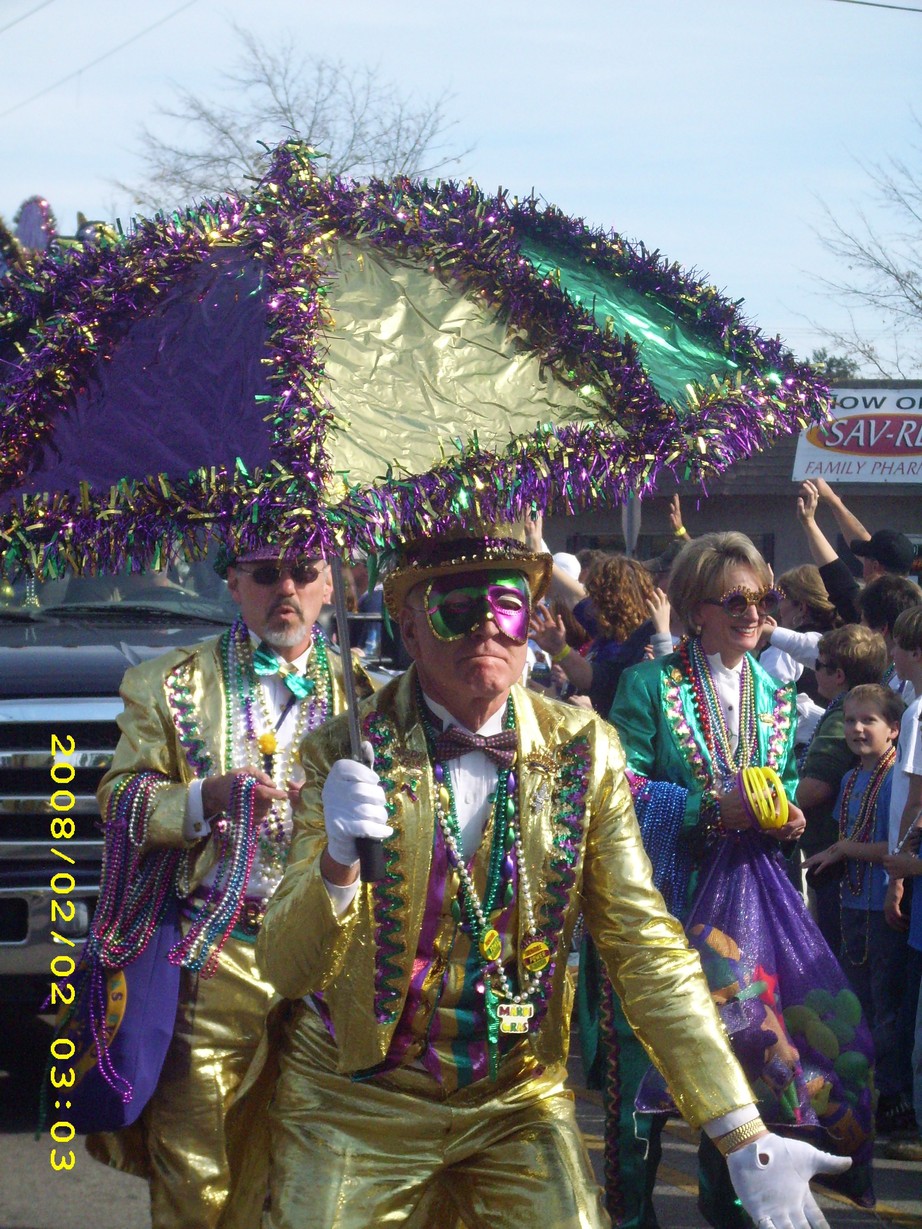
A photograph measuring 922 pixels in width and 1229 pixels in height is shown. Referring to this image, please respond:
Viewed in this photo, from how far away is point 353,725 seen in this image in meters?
3.04

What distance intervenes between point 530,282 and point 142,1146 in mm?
2625

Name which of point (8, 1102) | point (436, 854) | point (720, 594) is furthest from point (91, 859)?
point (436, 854)

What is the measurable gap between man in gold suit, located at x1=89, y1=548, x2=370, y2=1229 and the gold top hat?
3.35ft

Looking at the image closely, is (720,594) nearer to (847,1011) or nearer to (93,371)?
(847,1011)

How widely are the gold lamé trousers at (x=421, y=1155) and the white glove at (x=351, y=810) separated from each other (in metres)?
0.50

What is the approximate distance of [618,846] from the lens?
321 centimetres

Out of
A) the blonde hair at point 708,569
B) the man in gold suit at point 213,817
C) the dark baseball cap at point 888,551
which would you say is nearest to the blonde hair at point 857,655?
the dark baseball cap at point 888,551

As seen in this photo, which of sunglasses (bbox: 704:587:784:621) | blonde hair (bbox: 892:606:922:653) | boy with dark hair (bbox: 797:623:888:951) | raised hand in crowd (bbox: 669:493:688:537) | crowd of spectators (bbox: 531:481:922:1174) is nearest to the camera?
sunglasses (bbox: 704:587:784:621)

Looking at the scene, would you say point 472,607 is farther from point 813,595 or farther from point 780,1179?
point 813,595

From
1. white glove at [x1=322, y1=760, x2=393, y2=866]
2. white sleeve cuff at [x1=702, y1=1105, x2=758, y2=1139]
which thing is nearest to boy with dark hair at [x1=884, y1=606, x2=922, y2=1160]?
white sleeve cuff at [x1=702, y1=1105, x2=758, y2=1139]

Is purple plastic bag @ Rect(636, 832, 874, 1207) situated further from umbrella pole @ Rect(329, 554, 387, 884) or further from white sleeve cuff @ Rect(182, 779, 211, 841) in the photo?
umbrella pole @ Rect(329, 554, 387, 884)

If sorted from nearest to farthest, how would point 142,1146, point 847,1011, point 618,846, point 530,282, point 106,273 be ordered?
point 106,273 → point 530,282 → point 618,846 → point 142,1146 → point 847,1011

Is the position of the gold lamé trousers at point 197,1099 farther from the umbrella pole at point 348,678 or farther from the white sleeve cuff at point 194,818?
the umbrella pole at point 348,678

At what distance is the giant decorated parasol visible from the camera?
8.30 ft
